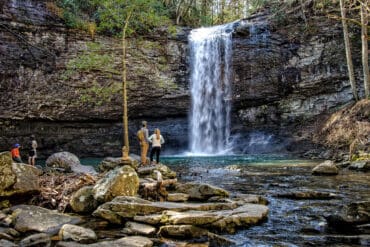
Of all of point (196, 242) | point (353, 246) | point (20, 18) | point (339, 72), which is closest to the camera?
point (353, 246)

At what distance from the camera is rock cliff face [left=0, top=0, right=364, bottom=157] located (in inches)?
908

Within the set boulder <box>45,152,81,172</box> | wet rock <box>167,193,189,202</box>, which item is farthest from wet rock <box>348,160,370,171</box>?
boulder <box>45,152,81,172</box>

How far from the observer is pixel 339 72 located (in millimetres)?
24562

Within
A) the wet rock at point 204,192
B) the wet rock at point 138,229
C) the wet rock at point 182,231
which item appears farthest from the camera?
the wet rock at point 204,192

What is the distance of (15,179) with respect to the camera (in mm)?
7047

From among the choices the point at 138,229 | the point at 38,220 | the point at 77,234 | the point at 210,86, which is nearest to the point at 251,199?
the point at 138,229

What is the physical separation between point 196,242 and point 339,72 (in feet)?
75.0

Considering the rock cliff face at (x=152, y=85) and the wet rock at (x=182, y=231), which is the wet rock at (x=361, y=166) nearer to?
the wet rock at (x=182, y=231)

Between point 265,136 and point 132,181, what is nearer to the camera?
point 132,181

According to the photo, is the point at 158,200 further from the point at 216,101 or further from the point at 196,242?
the point at 216,101

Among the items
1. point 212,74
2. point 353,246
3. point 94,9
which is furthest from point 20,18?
point 353,246

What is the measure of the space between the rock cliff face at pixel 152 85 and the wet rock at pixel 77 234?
60.4ft

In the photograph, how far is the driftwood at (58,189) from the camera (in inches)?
286

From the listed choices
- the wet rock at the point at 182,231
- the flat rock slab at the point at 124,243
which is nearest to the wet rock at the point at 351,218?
the wet rock at the point at 182,231
